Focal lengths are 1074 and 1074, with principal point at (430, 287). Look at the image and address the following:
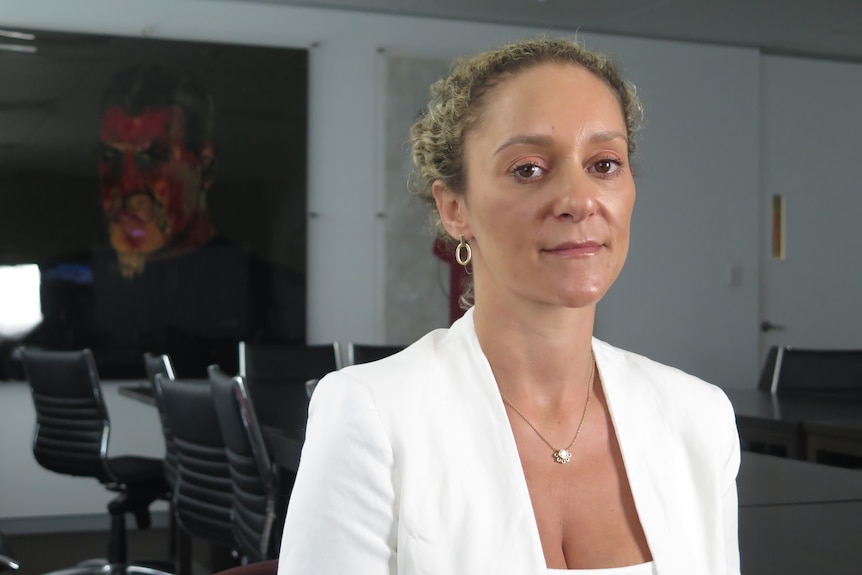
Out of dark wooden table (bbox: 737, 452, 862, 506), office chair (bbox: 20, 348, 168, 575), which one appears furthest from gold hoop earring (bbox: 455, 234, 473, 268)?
office chair (bbox: 20, 348, 168, 575)

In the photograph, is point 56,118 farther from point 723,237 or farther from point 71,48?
point 723,237

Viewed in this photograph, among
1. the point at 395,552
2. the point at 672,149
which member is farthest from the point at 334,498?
the point at 672,149

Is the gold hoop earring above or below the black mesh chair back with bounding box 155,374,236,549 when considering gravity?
above

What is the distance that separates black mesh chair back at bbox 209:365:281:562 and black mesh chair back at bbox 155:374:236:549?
0.42 ft

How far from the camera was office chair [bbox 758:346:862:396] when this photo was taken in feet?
14.6

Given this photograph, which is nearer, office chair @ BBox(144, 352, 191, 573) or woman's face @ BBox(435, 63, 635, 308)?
woman's face @ BBox(435, 63, 635, 308)

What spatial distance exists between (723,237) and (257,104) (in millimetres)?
3209

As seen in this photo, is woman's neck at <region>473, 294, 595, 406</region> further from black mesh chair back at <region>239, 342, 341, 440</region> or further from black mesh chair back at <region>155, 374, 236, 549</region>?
black mesh chair back at <region>239, 342, 341, 440</region>

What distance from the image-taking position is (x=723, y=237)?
7.17 metres

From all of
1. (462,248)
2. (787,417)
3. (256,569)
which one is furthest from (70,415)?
(462,248)

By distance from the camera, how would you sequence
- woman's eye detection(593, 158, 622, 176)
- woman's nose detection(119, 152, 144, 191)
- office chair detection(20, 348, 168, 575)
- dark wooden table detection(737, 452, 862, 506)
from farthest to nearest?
1. woman's nose detection(119, 152, 144, 191)
2. office chair detection(20, 348, 168, 575)
3. dark wooden table detection(737, 452, 862, 506)
4. woman's eye detection(593, 158, 622, 176)

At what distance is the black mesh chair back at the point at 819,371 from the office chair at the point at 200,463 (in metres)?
2.49

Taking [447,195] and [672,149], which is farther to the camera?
[672,149]

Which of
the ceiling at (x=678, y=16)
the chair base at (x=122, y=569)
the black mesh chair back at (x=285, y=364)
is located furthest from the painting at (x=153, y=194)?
the chair base at (x=122, y=569)
